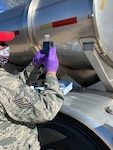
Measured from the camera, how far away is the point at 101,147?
2.23m

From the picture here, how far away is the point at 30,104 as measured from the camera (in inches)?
73.7

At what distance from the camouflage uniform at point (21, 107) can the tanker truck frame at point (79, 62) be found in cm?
46

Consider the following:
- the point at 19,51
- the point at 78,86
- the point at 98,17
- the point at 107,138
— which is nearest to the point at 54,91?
the point at 107,138

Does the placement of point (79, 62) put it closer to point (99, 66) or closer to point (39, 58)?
point (99, 66)

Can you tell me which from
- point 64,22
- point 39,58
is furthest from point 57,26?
point 39,58

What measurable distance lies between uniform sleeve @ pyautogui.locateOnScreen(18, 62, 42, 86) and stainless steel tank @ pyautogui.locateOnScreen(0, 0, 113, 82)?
0.82 ft

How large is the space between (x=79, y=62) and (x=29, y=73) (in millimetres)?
419

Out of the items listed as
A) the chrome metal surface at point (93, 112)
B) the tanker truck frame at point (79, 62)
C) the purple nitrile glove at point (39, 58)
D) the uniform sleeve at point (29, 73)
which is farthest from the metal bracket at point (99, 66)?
the uniform sleeve at point (29, 73)

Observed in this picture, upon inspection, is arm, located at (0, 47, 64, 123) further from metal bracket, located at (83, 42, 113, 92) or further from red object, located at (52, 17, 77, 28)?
red object, located at (52, 17, 77, 28)

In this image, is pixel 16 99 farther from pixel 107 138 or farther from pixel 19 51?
pixel 19 51

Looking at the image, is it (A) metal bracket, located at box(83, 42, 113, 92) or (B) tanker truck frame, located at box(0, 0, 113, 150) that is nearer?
(B) tanker truck frame, located at box(0, 0, 113, 150)

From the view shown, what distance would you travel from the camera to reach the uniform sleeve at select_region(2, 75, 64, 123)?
187 centimetres

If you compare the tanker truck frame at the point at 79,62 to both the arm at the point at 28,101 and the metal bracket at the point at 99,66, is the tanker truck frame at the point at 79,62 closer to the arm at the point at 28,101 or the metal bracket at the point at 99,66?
the metal bracket at the point at 99,66

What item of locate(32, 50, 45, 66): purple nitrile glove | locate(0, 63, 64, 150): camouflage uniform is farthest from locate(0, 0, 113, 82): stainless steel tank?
locate(0, 63, 64, 150): camouflage uniform
